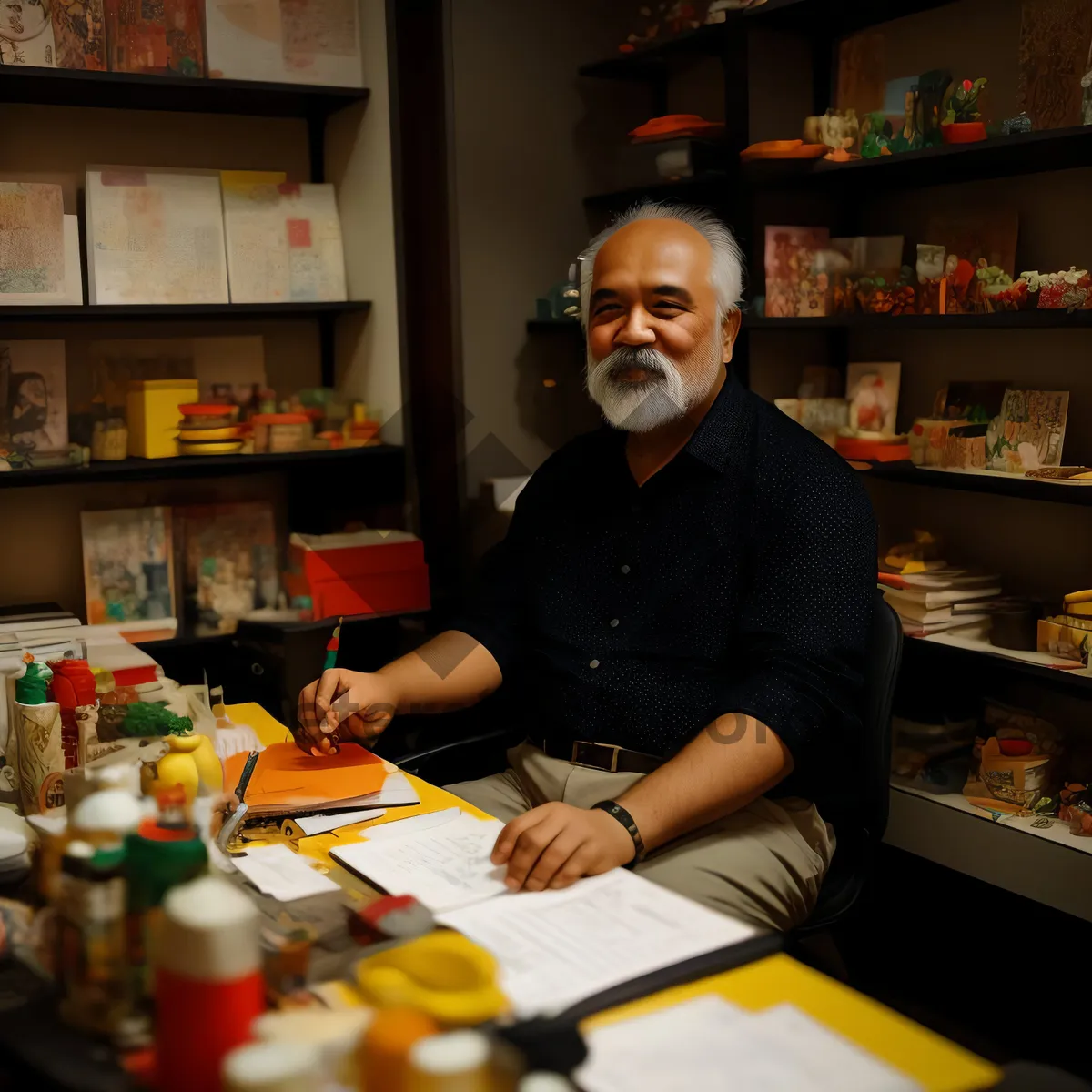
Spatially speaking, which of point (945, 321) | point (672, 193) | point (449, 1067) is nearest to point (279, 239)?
point (672, 193)

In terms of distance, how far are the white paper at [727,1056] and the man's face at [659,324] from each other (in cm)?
125

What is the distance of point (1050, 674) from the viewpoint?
2.61 meters

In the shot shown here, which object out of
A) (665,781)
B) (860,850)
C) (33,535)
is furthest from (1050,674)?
(33,535)

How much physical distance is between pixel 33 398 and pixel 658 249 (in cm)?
176

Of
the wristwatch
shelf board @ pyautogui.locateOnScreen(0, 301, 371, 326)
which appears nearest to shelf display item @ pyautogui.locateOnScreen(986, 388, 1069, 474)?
the wristwatch

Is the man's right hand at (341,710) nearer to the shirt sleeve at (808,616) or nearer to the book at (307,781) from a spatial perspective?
the book at (307,781)

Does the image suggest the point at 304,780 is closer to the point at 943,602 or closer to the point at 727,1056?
the point at 727,1056

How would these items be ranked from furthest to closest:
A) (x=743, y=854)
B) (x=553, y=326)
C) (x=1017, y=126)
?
(x=553, y=326)
(x=1017, y=126)
(x=743, y=854)

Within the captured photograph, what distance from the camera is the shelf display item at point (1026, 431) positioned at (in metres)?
2.76

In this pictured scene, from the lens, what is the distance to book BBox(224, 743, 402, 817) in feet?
5.57

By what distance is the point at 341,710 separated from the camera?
2018mm

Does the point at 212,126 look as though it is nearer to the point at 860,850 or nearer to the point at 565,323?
the point at 565,323

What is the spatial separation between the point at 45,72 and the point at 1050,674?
265 cm

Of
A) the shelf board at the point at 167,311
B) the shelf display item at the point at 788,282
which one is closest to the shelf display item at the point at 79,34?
the shelf board at the point at 167,311
